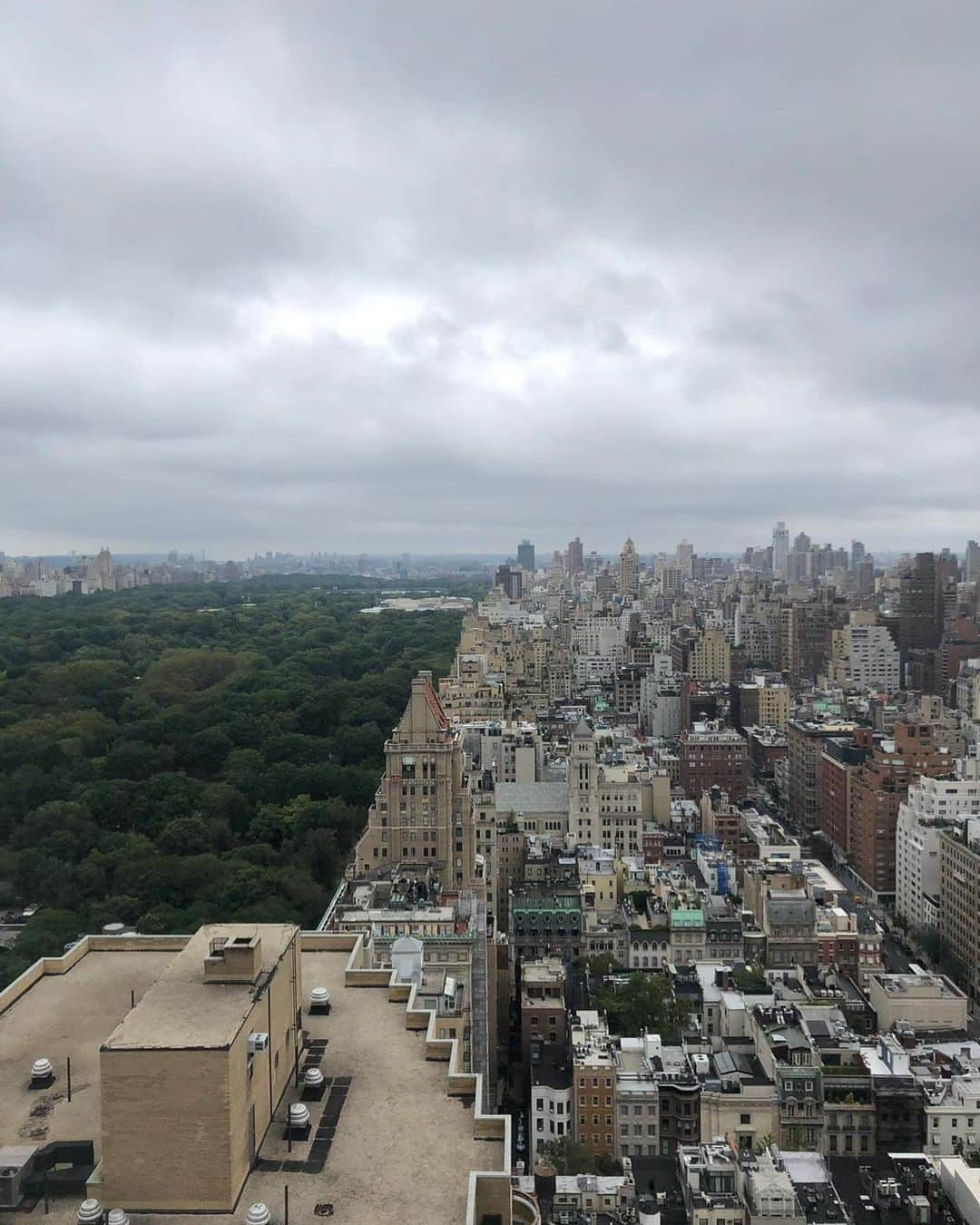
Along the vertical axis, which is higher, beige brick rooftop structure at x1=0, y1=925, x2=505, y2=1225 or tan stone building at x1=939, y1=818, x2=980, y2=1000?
beige brick rooftop structure at x1=0, y1=925, x2=505, y2=1225

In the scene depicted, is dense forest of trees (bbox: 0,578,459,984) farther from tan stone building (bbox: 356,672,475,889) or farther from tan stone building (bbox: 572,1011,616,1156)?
tan stone building (bbox: 572,1011,616,1156)

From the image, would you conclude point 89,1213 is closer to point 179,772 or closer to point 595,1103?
point 595,1103

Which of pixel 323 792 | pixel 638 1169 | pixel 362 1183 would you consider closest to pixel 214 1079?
pixel 362 1183

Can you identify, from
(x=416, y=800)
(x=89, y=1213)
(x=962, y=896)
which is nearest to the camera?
(x=89, y=1213)

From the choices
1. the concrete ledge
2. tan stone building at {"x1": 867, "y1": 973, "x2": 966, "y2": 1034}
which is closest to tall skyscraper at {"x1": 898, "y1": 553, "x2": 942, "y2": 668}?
tan stone building at {"x1": 867, "y1": 973, "x2": 966, "y2": 1034}

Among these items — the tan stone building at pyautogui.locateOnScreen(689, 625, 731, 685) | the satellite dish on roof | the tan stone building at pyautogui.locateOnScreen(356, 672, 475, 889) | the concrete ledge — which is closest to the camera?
the concrete ledge

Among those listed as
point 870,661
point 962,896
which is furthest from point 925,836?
point 870,661
